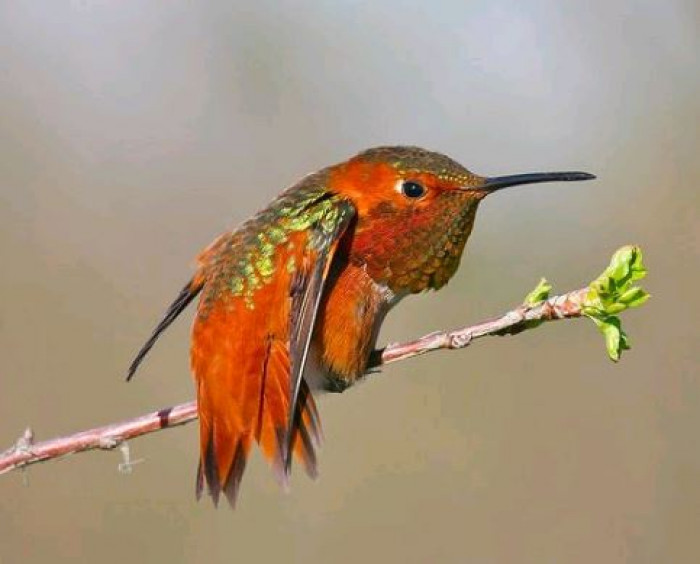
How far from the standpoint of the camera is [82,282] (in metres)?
6.50

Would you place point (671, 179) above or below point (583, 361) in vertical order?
above

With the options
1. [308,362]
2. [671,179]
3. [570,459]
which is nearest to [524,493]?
[570,459]

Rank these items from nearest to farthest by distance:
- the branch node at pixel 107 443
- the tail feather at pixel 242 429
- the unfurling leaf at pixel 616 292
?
the unfurling leaf at pixel 616 292 < the branch node at pixel 107 443 < the tail feather at pixel 242 429

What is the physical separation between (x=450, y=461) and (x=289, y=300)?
3.36 metres

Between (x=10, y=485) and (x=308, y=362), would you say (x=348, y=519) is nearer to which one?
(x=10, y=485)

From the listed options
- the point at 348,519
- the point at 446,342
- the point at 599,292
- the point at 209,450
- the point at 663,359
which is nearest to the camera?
the point at 599,292

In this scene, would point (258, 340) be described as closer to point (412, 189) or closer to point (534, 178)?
point (412, 189)

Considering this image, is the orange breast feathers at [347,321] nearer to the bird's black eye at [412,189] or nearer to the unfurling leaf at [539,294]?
the bird's black eye at [412,189]

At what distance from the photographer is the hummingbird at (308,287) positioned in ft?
8.97

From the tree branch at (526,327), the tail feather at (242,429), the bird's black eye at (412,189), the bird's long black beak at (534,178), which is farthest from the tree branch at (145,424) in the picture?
the bird's black eye at (412,189)

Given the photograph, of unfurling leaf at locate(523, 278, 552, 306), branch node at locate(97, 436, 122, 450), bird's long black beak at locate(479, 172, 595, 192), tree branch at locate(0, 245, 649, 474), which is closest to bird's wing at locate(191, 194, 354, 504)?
tree branch at locate(0, 245, 649, 474)

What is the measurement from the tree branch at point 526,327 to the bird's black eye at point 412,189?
48 centimetres

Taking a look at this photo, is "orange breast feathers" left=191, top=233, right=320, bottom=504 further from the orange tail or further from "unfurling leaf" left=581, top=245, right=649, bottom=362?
"unfurling leaf" left=581, top=245, right=649, bottom=362

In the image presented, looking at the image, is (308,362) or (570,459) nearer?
(308,362)
